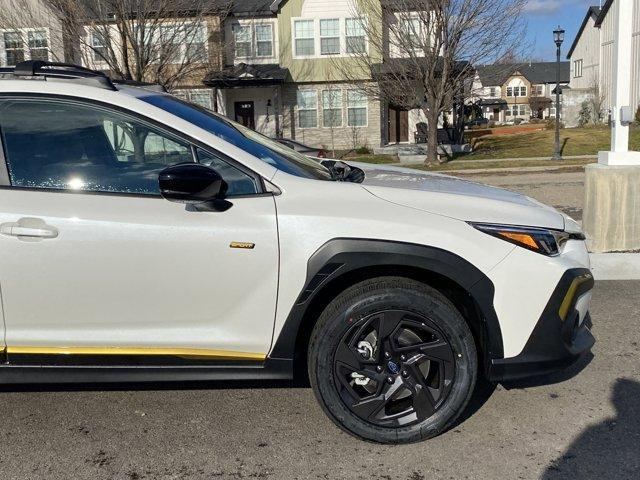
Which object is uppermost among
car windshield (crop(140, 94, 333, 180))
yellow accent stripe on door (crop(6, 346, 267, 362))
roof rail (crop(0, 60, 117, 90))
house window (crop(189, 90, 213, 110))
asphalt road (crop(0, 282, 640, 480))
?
house window (crop(189, 90, 213, 110))

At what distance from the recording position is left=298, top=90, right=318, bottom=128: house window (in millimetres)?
29609

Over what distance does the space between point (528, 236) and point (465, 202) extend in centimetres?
35

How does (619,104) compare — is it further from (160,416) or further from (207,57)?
(207,57)

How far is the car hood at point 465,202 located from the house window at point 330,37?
26293mm

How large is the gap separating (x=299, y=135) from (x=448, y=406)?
27350 millimetres

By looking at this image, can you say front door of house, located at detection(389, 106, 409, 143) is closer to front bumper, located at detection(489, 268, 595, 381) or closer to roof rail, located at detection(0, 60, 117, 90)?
roof rail, located at detection(0, 60, 117, 90)

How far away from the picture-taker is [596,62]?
53125 mm

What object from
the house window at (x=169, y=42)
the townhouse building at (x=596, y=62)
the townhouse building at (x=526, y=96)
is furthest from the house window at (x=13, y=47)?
the townhouse building at (x=526, y=96)

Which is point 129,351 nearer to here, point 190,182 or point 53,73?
point 190,182

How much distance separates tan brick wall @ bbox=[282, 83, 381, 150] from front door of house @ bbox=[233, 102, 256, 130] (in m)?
1.55

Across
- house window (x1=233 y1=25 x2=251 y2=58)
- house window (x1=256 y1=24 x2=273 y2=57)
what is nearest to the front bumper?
house window (x1=233 y1=25 x2=251 y2=58)

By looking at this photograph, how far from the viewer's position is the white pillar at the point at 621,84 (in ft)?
22.8

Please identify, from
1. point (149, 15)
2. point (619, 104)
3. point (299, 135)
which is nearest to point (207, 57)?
point (149, 15)

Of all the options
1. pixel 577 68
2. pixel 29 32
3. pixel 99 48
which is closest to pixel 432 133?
pixel 99 48
